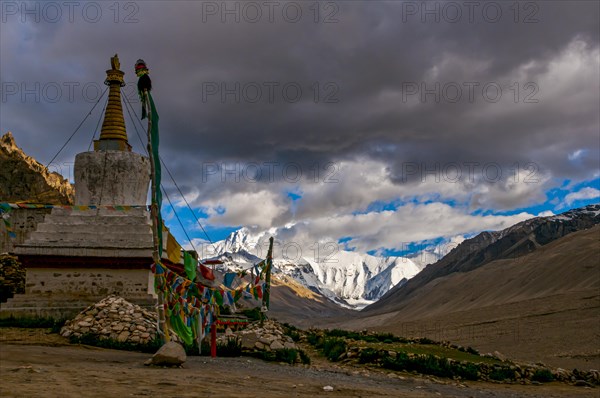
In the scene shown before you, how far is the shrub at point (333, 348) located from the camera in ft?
56.6

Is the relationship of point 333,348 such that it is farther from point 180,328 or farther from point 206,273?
point 180,328

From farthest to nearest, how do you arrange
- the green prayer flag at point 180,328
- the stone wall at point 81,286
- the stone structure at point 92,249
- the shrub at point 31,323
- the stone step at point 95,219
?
the stone step at point 95,219 < the stone structure at point 92,249 < the stone wall at point 81,286 < the shrub at point 31,323 < the green prayer flag at point 180,328

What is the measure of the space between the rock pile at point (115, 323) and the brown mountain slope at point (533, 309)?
1855 cm

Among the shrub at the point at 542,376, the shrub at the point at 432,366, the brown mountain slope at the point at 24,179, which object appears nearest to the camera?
the shrub at the point at 432,366

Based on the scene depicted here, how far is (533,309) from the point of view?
1940 inches

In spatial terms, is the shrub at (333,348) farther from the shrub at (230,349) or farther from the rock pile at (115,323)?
the rock pile at (115,323)

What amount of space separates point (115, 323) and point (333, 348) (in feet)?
22.0

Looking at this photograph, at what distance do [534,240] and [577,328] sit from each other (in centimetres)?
9205

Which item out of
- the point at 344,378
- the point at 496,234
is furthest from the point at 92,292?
the point at 496,234

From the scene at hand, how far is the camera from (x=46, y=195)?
74.5 metres

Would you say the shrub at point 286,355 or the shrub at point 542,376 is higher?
the shrub at point 286,355

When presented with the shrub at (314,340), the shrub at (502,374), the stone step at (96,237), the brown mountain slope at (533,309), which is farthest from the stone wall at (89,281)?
the brown mountain slope at (533,309)

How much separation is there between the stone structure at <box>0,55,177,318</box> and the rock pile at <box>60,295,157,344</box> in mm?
2327

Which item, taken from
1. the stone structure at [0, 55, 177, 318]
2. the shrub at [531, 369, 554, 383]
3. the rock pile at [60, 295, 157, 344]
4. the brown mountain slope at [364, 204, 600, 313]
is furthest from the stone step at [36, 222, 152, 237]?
the brown mountain slope at [364, 204, 600, 313]
